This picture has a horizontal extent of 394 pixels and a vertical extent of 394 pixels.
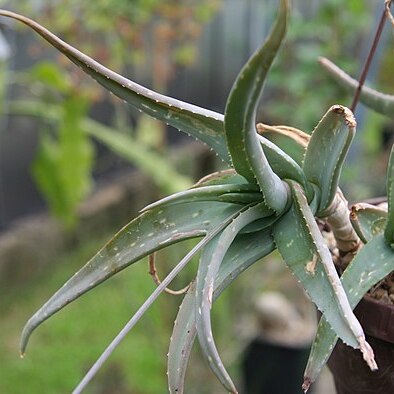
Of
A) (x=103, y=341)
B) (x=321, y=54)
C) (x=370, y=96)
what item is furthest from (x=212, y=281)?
(x=103, y=341)

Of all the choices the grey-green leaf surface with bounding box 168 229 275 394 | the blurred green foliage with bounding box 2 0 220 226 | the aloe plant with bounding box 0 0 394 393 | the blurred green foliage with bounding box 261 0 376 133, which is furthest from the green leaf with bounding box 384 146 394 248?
the blurred green foliage with bounding box 261 0 376 133

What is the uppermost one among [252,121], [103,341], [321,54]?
[252,121]

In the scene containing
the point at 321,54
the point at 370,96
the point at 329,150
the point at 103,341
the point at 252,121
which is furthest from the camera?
the point at 103,341

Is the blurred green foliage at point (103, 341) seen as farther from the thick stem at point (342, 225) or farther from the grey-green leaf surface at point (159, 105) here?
the grey-green leaf surface at point (159, 105)

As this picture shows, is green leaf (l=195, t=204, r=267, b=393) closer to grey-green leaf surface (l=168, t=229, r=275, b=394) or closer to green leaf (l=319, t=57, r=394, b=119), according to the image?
grey-green leaf surface (l=168, t=229, r=275, b=394)

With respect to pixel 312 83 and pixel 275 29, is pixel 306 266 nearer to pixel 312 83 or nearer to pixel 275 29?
pixel 275 29

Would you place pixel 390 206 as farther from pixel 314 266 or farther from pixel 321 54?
pixel 321 54
